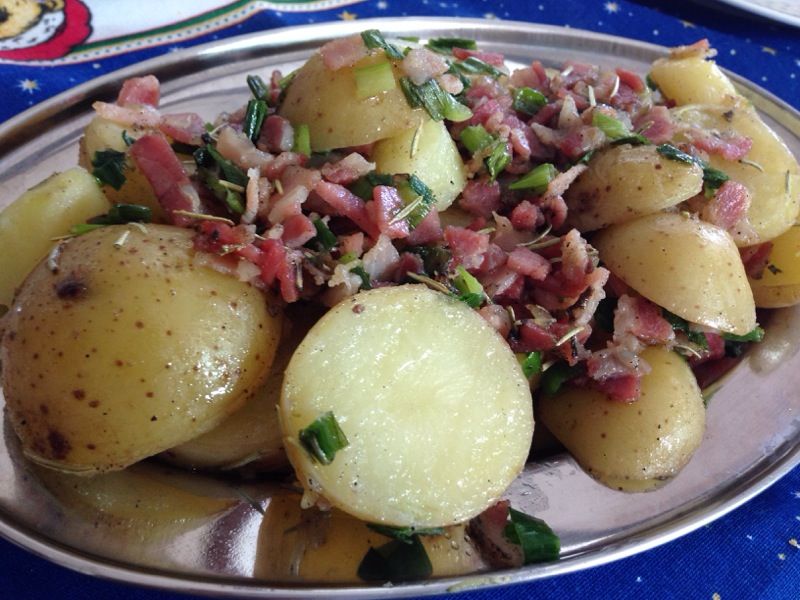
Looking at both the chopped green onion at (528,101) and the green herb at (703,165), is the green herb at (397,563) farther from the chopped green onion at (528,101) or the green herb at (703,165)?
the chopped green onion at (528,101)

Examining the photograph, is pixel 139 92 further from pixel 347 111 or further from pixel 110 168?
pixel 347 111

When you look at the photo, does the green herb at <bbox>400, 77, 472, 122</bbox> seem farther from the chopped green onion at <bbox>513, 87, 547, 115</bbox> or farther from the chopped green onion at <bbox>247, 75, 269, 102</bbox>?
the chopped green onion at <bbox>247, 75, 269, 102</bbox>

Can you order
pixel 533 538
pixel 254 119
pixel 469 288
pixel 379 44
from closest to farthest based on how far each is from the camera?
pixel 533 538 < pixel 469 288 < pixel 379 44 < pixel 254 119

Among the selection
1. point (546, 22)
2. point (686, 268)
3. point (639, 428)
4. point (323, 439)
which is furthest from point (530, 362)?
point (546, 22)

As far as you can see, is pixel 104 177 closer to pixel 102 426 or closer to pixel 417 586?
pixel 102 426

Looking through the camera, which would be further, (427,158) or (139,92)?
(139,92)

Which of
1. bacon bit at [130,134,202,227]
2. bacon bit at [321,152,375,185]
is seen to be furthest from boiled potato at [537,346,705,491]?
bacon bit at [130,134,202,227]
